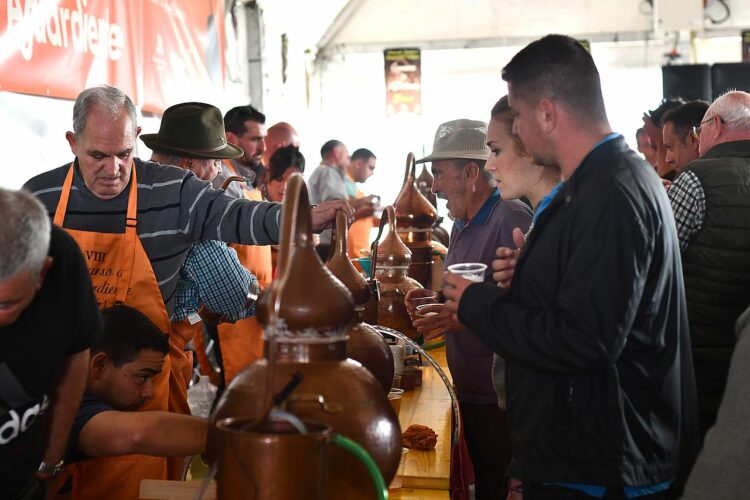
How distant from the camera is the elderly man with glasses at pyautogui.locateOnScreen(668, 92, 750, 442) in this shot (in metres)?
3.28

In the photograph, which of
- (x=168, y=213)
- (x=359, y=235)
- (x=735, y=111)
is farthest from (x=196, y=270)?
(x=359, y=235)

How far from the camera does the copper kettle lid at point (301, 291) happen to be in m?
1.45

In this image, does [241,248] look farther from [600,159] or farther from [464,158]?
[600,159]

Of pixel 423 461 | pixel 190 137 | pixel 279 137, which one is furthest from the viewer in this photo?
pixel 279 137

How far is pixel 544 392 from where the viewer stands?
71.2 inches

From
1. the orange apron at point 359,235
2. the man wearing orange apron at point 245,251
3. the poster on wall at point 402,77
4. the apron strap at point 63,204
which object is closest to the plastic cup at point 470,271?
the apron strap at point 63,204

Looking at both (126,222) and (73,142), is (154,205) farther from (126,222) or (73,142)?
(73,142)

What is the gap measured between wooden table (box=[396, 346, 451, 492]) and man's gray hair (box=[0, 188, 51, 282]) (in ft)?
3.51

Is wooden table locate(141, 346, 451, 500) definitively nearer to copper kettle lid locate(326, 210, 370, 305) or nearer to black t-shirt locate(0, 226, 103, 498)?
black t-shirt locate(0, 226, 103, 498)

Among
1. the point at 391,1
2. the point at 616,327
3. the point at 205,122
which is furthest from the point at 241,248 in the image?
the point at 391,1

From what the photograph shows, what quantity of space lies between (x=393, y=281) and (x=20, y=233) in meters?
1.92

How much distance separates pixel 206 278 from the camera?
3.20 metres

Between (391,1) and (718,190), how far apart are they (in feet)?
40.2

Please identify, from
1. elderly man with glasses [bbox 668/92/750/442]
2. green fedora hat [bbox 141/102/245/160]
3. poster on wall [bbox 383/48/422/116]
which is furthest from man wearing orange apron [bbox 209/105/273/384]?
poster on wall [bbox 383/48/422/116]
